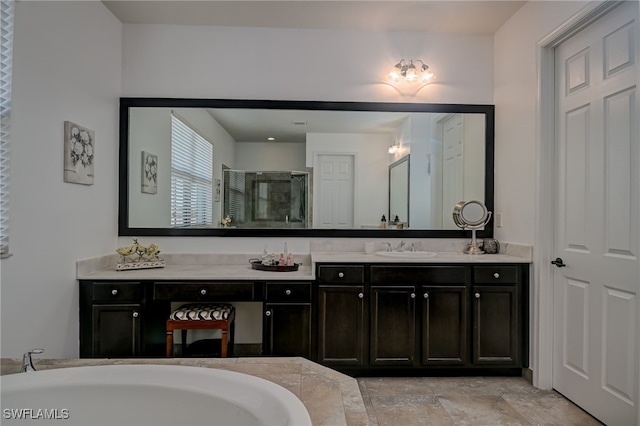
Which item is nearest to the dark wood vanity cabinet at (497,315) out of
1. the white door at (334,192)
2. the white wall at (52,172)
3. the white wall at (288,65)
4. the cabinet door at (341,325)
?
the cabinet door at (341,325)

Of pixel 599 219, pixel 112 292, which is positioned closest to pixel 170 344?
pixel 112 292

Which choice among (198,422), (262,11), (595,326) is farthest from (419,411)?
(262,11)

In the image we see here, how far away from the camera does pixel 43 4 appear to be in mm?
2135

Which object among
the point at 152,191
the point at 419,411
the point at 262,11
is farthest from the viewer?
the point at 152,191

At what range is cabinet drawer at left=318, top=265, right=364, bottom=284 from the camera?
106 inches

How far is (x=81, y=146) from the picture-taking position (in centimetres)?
250

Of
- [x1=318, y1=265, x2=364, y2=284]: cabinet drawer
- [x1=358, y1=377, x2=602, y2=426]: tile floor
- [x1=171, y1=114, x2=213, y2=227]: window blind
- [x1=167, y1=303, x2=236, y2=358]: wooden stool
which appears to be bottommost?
[x1=358, y1=377, x2=602, y2=426]: tile floor

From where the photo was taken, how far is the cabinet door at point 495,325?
272cm

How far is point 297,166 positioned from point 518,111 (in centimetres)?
182

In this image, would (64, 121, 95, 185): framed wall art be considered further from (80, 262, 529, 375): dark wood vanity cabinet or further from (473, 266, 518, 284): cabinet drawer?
(473, 266, 518, 284): cabinet drawer

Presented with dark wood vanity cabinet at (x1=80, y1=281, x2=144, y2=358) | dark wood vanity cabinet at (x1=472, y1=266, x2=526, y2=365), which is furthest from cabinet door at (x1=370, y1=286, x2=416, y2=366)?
dark wood vanity cabinet at (x1=80, y1=281, x2=144, y2=358)

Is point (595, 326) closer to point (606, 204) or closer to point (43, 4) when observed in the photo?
point (606, 204)

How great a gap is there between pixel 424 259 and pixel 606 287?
1069 mm

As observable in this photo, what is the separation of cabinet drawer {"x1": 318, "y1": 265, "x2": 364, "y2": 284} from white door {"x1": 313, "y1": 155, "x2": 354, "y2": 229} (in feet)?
1.88
